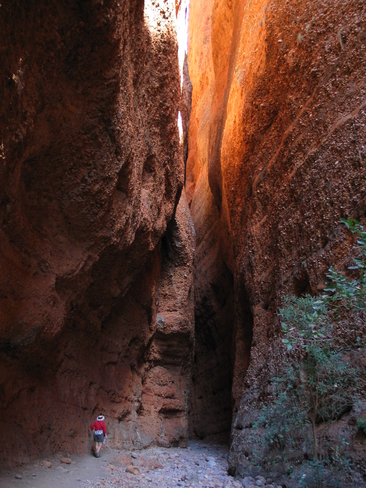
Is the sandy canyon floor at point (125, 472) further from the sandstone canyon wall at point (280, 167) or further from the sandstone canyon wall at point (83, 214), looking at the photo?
the sandstone canyon wall at point (280, 167)

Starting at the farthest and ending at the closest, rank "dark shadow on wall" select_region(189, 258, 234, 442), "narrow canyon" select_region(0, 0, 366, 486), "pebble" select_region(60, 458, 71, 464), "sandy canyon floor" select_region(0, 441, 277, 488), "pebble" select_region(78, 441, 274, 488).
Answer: "dark shadow on wall" select_region(189, 258, 234, 442) < "pebble" select_region(60, 458, 71, 464) < "pebble" select_region(78, 441, 274, 488) < "sandy canyon floor" select_region(0, 441, 277, 488) < "narrow canyon" select_region(0, 0, 366, 486)

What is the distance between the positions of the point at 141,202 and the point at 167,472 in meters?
4.27

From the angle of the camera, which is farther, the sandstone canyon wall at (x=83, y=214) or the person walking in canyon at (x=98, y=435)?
the person walking in canyon at (x=98, y=435)

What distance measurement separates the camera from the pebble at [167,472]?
18.5 ft

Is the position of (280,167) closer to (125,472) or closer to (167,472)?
(167,472)

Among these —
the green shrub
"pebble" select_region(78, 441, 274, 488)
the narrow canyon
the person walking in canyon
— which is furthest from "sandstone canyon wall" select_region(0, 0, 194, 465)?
the green shrub

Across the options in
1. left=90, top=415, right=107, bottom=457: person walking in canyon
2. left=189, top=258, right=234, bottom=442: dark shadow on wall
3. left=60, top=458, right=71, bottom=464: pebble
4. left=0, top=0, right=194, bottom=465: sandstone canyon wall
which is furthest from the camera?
left=189, top=258, right=234, bottom=442: dark shadow on wall

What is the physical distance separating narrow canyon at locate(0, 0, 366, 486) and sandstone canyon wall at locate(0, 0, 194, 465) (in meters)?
0.02

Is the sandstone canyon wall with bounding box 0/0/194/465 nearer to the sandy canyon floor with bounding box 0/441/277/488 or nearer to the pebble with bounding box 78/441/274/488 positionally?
the sandy canyon floor with bounding box 0/441/277/488

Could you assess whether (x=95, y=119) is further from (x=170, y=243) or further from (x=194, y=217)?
(x=194, y=217)

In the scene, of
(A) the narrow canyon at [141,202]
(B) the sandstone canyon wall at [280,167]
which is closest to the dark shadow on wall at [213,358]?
(B) the sandstone canyon wall at [280,167]

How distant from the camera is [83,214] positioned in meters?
5.72

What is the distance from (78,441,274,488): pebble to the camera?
565cm

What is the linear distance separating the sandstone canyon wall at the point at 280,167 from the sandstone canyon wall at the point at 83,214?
1.83m
